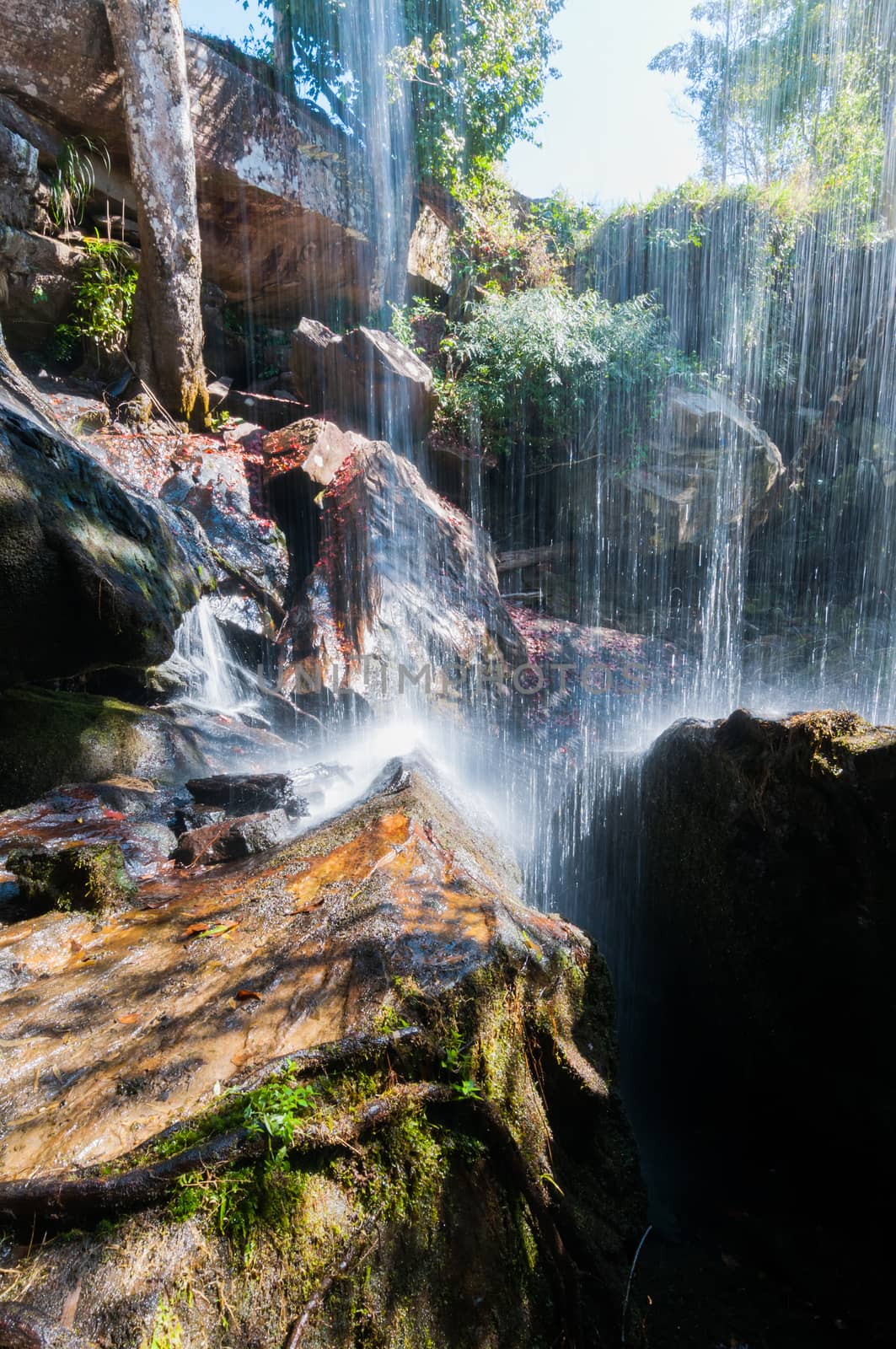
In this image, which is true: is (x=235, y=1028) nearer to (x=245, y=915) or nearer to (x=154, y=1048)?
(x=154, y=1048)

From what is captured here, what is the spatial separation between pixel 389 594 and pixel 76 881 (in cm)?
638

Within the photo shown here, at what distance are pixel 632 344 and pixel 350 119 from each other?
621 centimetres

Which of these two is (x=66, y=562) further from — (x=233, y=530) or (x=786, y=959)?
(x=233, y=530)

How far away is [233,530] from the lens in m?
8.83

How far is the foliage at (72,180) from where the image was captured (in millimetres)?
9422

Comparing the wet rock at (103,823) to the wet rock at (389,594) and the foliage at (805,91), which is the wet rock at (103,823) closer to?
the wet rock at (389,594)

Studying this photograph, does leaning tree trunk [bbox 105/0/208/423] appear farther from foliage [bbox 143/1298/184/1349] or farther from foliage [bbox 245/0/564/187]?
foliage [bbox 143/1298/184/1349]

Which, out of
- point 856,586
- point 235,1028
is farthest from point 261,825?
point 856,586

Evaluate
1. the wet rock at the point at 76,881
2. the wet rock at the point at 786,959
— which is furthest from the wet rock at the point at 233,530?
the wet rock at the point at 786,959

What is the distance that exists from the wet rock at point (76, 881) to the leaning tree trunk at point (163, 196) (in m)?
8.61

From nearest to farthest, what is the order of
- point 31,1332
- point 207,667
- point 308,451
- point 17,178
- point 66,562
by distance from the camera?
point 31,1332 → point 66,562 → point 207,667 → point 17,178 → point 308,451

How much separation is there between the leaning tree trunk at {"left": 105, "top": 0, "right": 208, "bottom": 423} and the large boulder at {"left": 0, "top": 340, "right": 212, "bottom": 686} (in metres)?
5.22

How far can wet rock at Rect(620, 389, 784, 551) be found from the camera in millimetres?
12531

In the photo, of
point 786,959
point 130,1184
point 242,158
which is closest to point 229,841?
point 130,1184
